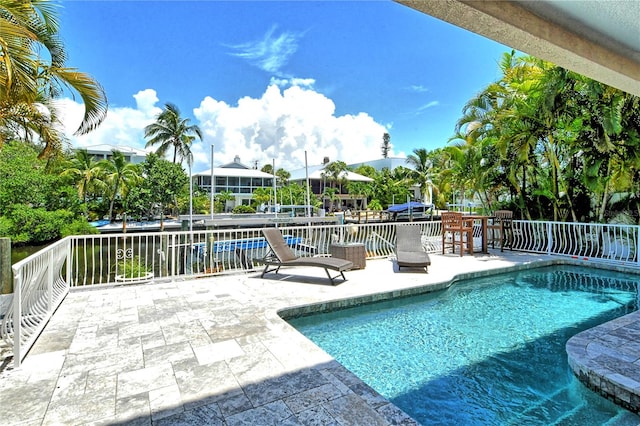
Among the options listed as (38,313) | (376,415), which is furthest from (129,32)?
(376,415)

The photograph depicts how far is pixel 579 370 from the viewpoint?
3137 mm

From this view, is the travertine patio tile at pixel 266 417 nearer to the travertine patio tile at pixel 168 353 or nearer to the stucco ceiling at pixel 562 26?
the travertine patio tile at pixel 168 353

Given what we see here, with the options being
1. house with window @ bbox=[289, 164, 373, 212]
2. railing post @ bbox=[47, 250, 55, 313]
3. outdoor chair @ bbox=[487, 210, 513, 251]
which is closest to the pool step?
railing post @ bbox=[47, 250, 55, 313]

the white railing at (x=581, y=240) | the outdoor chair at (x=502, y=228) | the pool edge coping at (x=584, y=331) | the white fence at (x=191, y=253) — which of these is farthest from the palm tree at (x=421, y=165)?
the pool edge coping at (x=584, y=331)

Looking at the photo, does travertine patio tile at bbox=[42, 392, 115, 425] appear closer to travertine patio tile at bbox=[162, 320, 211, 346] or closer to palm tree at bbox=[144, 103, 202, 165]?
travertine patio tile at bbox=[162, 320, 211, 346]

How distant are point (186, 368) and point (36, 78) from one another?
5727 mm

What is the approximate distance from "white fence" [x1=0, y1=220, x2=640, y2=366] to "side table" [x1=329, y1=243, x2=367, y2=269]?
0.62 metres

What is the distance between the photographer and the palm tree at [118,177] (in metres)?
27.3

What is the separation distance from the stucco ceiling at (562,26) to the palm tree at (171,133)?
107 feet

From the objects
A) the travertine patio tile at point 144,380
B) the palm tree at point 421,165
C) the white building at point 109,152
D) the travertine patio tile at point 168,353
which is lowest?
the travertine patio tile at point 144,380

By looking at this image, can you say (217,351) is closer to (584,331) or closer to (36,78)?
(584,331)

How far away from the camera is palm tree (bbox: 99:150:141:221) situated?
27297mm

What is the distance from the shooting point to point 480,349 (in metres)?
3.92

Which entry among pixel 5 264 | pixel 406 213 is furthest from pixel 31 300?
pixel 406 213
